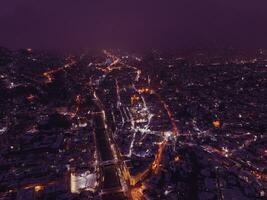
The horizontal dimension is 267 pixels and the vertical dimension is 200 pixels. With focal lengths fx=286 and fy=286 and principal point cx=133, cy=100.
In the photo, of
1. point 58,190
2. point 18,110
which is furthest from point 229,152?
point 18,110

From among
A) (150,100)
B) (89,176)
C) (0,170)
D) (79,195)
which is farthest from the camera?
(150,100)

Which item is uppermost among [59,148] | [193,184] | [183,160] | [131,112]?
[131,112]

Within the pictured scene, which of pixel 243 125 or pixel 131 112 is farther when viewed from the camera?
pixel 131 112

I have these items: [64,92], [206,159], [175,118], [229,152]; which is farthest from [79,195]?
[64,92]

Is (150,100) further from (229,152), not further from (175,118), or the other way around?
(229,152)

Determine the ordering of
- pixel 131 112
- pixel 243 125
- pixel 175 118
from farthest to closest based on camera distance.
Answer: pixel 131 112 < pixel 175 118 < pixel 243 125

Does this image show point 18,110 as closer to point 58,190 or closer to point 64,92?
point 64,92

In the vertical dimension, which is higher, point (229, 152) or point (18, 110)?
point (18, 110)
